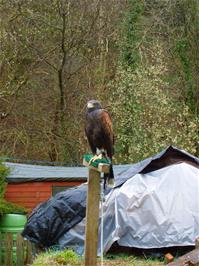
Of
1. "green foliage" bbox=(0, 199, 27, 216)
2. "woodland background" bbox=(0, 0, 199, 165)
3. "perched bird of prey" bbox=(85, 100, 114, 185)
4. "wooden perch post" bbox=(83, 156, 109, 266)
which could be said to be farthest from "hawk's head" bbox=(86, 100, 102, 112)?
"woodland background" bbox=(0, 0, 199, 165)

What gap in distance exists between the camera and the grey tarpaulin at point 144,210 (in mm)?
8375

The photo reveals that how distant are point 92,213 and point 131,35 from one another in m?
13.7

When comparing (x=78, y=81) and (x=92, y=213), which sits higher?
(x=78, y=81)

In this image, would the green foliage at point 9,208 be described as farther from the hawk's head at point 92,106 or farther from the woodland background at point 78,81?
the hawk's head at point 92,106

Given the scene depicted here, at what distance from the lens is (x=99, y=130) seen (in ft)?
18.5

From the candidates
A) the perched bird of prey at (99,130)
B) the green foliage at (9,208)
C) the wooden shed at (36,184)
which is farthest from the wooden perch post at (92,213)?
the wooden shed at (36,184)

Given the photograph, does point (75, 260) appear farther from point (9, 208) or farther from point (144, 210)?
point (9, 208)

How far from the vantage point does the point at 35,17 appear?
16.4 m

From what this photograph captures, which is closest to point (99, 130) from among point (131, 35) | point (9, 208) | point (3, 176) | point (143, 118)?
point (9, 208)

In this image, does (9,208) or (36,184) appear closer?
(9,208)

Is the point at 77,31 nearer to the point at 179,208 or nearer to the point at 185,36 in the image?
the point at 185,36

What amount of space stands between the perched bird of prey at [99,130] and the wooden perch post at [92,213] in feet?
4.74

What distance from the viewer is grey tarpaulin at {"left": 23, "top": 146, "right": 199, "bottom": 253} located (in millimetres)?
8375

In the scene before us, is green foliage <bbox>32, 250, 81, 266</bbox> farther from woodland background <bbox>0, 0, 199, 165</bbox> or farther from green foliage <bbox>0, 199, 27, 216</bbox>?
woodland background <bbox>0, 0, 199, 165</bbox>
